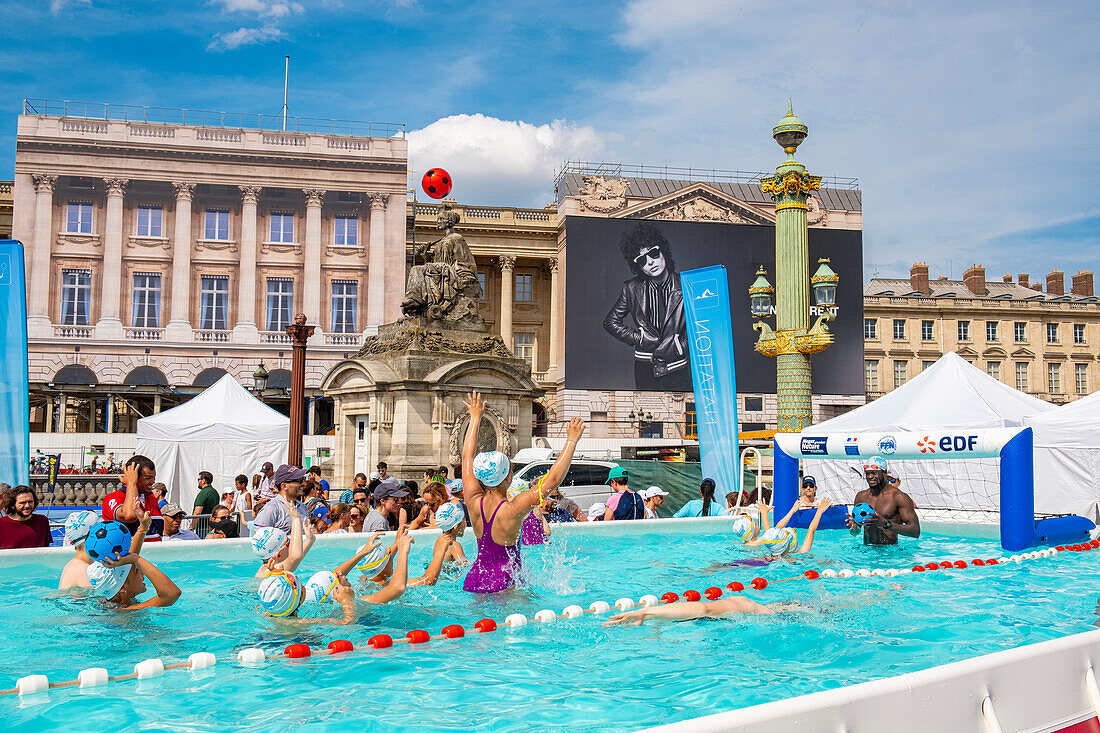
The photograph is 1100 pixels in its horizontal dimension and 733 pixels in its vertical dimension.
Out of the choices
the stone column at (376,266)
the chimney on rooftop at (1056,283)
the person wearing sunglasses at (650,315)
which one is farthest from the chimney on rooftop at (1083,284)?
the stone column at (376,266)

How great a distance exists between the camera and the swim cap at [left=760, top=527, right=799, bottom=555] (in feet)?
35.0

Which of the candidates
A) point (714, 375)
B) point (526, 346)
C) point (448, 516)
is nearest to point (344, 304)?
point (526, 346)

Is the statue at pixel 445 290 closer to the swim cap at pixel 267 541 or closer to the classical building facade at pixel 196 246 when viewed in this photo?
the swim cap at pixel 267 541

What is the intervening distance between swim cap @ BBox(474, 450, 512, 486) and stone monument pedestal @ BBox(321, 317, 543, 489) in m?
10.7

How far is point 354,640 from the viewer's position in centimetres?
673

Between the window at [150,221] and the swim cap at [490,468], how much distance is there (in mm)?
50660

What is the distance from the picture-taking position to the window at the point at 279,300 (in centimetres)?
5291

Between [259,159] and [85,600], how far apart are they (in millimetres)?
48800

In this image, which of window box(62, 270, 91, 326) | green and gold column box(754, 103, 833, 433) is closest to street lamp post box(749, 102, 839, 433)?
green and gold column box(754, 103, 833, 433)

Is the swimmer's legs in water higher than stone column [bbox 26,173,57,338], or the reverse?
stone column [bbox 26,173,57,338]

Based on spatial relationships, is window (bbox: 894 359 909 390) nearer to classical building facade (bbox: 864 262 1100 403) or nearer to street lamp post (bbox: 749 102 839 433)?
classical building facade (bbox: 864 262 1100 403)

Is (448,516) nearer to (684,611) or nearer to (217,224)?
(684,611)

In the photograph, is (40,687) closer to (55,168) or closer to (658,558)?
(658,558)

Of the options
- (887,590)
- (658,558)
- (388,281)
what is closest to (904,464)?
(658,558)
